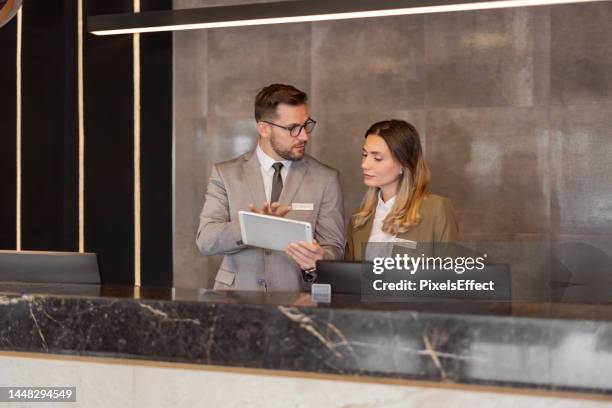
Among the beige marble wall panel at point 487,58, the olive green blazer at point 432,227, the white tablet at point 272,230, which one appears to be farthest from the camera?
the beige marble wall panel at point 487,58

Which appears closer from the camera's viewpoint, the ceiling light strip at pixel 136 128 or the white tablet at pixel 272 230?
the white tablet at pixel 272 230

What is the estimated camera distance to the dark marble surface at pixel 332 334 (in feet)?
5.49

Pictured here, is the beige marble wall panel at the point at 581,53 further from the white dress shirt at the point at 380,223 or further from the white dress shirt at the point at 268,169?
the white dress shirt at the point at 268,169

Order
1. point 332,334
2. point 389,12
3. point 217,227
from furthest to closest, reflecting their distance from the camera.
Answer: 1. point 389,12
2. point 217,227
3. point 332,334

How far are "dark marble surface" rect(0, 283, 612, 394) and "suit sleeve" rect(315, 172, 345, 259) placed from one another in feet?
4.40

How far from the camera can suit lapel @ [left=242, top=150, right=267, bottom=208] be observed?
349cm

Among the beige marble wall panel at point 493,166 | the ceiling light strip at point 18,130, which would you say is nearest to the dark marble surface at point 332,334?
the beige marble wall panel at point 493,166

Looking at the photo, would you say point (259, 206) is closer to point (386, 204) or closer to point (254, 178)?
point (254, 178)

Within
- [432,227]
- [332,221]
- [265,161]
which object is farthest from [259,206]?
[432,227]

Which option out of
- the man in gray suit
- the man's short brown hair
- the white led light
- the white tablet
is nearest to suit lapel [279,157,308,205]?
the man in gray suit

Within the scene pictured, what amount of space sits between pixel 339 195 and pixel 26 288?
1.71 m

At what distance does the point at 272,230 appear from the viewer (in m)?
2.83

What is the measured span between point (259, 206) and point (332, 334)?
67.2 inches

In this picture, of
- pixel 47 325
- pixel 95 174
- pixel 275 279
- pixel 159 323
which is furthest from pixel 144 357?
pixel 95 174
